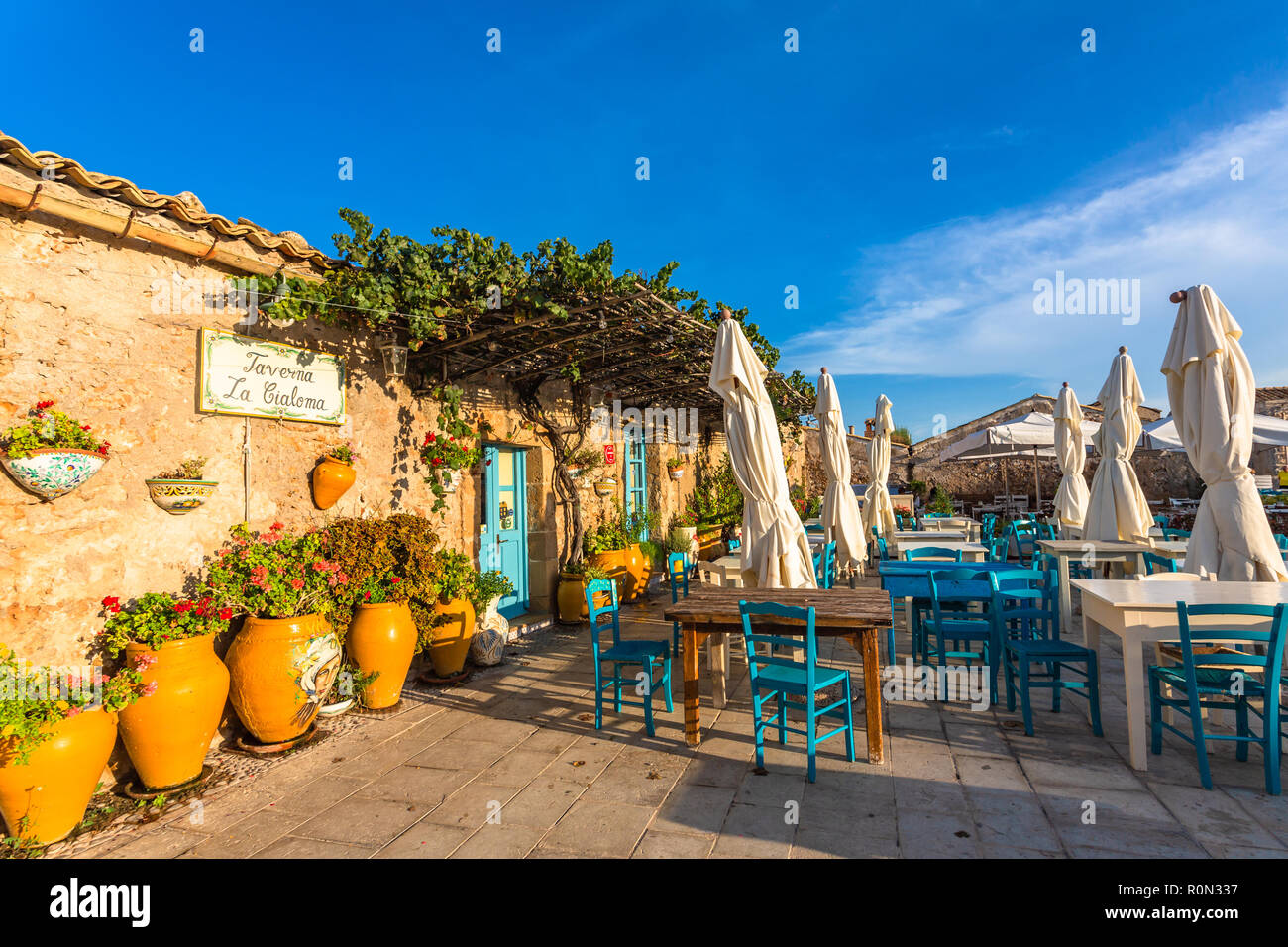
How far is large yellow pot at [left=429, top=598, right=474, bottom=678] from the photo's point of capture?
198 inches

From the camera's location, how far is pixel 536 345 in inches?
227

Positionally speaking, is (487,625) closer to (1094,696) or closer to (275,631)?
(275,631)

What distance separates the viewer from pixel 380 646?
14.5 ft

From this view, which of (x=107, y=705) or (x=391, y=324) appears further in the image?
(x=391, y=324)

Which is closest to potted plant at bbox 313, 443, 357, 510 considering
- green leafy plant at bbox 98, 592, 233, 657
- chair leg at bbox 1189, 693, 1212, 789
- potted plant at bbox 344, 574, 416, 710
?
potted plant at bbox 344, 574, 416, 710

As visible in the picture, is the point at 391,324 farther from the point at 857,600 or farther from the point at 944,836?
the point at 944,836

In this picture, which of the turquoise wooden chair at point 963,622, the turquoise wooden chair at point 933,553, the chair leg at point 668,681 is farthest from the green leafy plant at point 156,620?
the turquoise wooden chair at point 933,553

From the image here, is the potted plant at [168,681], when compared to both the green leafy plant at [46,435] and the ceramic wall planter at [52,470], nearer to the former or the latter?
the ceramic wall planter at [52,470]

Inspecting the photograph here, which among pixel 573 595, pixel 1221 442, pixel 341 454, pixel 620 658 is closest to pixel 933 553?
pixel 1221 442

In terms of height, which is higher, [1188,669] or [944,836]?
[1188,669]

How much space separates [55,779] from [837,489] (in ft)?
23.1

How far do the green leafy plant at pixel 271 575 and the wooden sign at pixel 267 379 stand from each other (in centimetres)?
83
